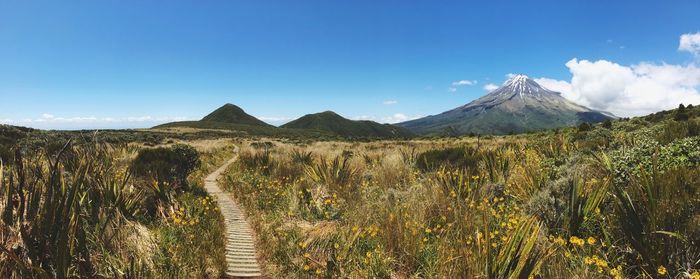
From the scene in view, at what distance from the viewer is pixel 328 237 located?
5840 millimetres

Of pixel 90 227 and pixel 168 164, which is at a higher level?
pixel 168 164

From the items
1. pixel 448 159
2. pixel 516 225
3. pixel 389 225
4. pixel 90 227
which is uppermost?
pixel 448 159

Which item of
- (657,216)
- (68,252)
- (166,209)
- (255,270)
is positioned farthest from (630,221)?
(166,209)

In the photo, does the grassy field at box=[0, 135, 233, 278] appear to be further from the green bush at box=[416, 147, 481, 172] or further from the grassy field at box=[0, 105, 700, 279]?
the green bush at box=[416, 147, 481, 172]

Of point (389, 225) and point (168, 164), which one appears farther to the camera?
point (168, 164)

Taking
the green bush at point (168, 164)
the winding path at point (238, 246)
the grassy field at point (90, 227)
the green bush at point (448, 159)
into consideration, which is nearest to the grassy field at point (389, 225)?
the grassy field at point (90, 227)

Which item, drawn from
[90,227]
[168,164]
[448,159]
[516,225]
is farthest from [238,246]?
[448,159]

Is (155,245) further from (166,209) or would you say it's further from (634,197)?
(634,197)

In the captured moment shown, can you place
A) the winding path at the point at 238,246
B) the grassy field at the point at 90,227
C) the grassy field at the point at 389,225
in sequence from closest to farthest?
the grassy field at the point at 90,227, the grassy field at the point at 389,225, the winding path at the point at 238,246

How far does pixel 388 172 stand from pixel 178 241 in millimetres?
5622

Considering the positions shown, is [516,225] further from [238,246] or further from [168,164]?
[168,164]

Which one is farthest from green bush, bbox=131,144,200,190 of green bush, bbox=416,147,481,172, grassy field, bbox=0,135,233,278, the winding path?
green bush, bbox=416,147,481,172

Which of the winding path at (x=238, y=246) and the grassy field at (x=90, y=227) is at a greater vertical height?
the grassy field at (x=90, y=227)

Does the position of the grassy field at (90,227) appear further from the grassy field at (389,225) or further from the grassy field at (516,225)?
the grassy field at (516,225)
